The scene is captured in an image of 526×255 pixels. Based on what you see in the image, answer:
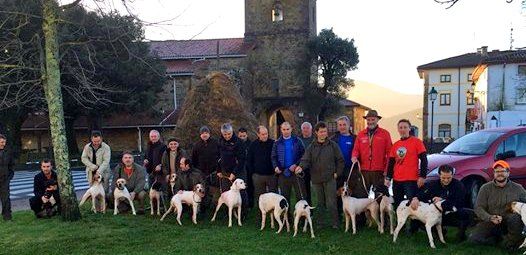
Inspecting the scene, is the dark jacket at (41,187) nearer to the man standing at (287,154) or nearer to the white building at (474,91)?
the man standing at (287,154)

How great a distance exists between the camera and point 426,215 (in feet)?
23.8

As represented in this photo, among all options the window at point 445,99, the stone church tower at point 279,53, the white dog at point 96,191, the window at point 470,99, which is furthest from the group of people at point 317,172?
the window at point 445,99

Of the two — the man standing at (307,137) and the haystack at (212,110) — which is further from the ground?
the haystack at (212,110)

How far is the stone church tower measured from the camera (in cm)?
4777

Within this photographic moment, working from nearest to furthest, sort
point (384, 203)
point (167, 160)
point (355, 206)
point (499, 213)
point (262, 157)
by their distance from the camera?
point (499, 213), point (384, 203), point (355, 206), point (262, 157), point (167, 160)

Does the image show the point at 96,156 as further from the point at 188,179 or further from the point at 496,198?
the point at 496,198

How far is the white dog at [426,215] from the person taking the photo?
7219 millimetres

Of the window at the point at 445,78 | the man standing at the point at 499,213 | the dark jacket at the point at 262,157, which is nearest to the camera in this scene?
the man standing at the point at 499,213

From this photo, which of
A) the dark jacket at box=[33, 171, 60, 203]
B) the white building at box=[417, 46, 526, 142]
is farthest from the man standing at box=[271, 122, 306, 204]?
the white building at box=[417, 46, 526, 142]

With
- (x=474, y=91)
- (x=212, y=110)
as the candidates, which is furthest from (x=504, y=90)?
(x=212, y=110)

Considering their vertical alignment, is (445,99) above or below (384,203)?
above

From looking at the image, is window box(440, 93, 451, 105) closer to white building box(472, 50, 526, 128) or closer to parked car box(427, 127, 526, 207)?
white building box(472, 50, 526, 128)

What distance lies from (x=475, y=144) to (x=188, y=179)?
632 centimetres

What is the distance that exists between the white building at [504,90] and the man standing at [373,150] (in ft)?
116
